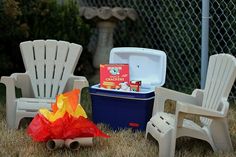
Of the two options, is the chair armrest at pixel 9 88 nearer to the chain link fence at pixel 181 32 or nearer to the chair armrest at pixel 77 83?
the chair armrest at pixel 77 83

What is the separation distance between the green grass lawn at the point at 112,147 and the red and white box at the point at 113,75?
40cm

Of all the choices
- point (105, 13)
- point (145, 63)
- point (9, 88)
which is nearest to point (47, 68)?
point (9, 88)

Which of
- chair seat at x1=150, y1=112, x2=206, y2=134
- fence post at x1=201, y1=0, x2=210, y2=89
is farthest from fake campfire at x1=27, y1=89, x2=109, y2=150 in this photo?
fence post at x1=201, y1=0, x2=210, y2=89

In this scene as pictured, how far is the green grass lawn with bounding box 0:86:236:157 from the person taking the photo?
10.6 ft

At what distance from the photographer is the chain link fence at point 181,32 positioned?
4.87m

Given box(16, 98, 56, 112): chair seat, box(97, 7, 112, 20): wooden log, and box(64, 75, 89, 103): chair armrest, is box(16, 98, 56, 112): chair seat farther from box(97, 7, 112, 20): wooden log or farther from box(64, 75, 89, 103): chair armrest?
box(97, 7, 112, 20): wooden log

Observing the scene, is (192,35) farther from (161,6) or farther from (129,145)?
(129,145)

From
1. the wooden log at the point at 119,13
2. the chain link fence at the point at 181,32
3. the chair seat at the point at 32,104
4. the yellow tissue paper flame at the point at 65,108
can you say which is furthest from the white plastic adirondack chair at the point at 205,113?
the wooden log at the point at 119,13

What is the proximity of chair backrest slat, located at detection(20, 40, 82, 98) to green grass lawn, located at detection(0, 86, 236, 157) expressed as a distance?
1.72 ft

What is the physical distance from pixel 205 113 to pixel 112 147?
0.71m

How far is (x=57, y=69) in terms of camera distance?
4.21m

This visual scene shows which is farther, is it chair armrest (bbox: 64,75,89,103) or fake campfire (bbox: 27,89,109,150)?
chair armrest (bbox: 64,75,89,103)

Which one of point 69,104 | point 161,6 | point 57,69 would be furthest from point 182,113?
point 161,6

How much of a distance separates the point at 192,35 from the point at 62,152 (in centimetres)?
242
